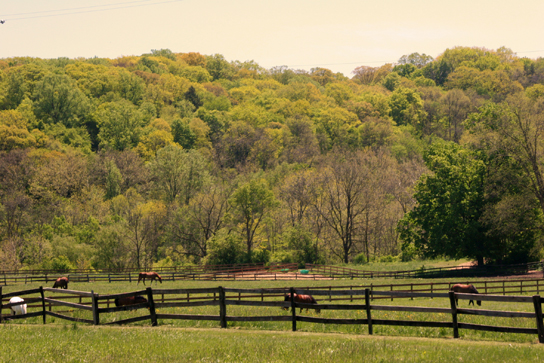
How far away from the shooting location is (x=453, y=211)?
155 feet

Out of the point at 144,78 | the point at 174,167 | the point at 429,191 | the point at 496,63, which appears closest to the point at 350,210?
the point at 429,191

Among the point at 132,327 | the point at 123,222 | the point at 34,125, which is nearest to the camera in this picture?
the point at 132,327

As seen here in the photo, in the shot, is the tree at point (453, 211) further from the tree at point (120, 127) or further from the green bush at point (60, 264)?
the tree at point (120, 127)

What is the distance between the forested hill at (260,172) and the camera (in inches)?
1859

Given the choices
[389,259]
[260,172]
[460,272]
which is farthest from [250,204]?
[460,272]

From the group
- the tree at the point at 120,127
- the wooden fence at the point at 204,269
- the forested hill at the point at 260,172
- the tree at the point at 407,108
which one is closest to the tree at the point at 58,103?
the forested hill at the point at 260,172

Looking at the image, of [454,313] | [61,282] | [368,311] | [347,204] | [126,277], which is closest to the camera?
[454,313]

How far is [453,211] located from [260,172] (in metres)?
50.6

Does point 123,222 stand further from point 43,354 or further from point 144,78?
point 144,78

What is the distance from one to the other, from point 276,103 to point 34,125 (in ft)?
209

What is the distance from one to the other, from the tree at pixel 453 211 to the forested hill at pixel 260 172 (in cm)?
15

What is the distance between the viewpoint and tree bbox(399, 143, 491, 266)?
47.0 m

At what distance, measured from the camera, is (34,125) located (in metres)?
108

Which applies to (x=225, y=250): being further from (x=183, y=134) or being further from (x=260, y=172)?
(x=183, y=134)
